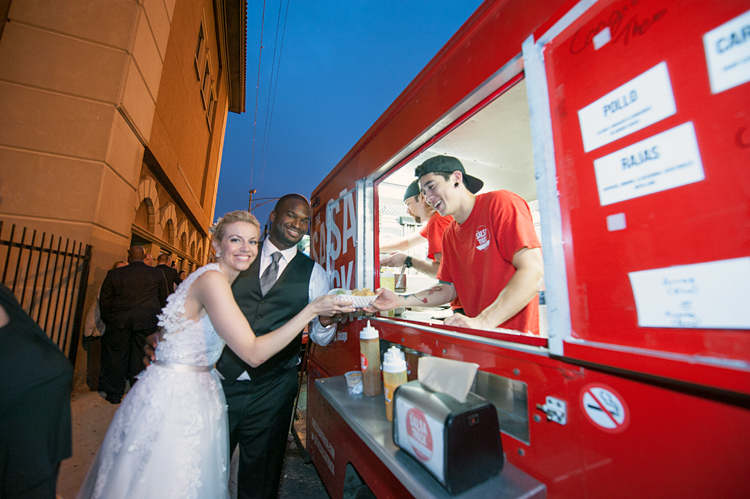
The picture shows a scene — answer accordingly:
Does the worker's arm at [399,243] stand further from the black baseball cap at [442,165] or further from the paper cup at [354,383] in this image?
the paper cup at [354,383]

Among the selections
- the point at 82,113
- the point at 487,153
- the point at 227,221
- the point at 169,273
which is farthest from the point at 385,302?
the point at 169,273

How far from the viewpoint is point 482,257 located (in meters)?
1.75

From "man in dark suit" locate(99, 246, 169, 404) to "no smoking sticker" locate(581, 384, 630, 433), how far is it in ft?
A: 16.8

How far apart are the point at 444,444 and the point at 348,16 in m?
76.5

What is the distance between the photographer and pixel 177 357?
1697 millimetres

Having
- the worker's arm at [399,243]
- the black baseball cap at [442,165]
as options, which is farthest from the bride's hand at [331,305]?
the worker's arm at [399,243]

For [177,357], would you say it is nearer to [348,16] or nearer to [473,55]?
[473,55]

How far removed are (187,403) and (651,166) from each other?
2.16m

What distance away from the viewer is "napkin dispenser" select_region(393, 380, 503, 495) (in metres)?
0.82

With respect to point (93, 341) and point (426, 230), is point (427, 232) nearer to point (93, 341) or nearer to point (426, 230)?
point (426, 230)

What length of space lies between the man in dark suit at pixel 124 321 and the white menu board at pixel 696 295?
525 centimetres

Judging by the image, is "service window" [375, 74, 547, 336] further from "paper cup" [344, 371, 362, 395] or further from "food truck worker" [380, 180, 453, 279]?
"paper cup" [344, 371, 362, 395]

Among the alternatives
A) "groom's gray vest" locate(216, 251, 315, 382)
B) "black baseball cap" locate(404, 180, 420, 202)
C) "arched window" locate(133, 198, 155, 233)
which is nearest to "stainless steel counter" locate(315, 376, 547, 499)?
"groom's gray vest" locate(216, 251, 315, 382)

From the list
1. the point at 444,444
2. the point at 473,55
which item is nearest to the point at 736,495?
the point at 444,444
